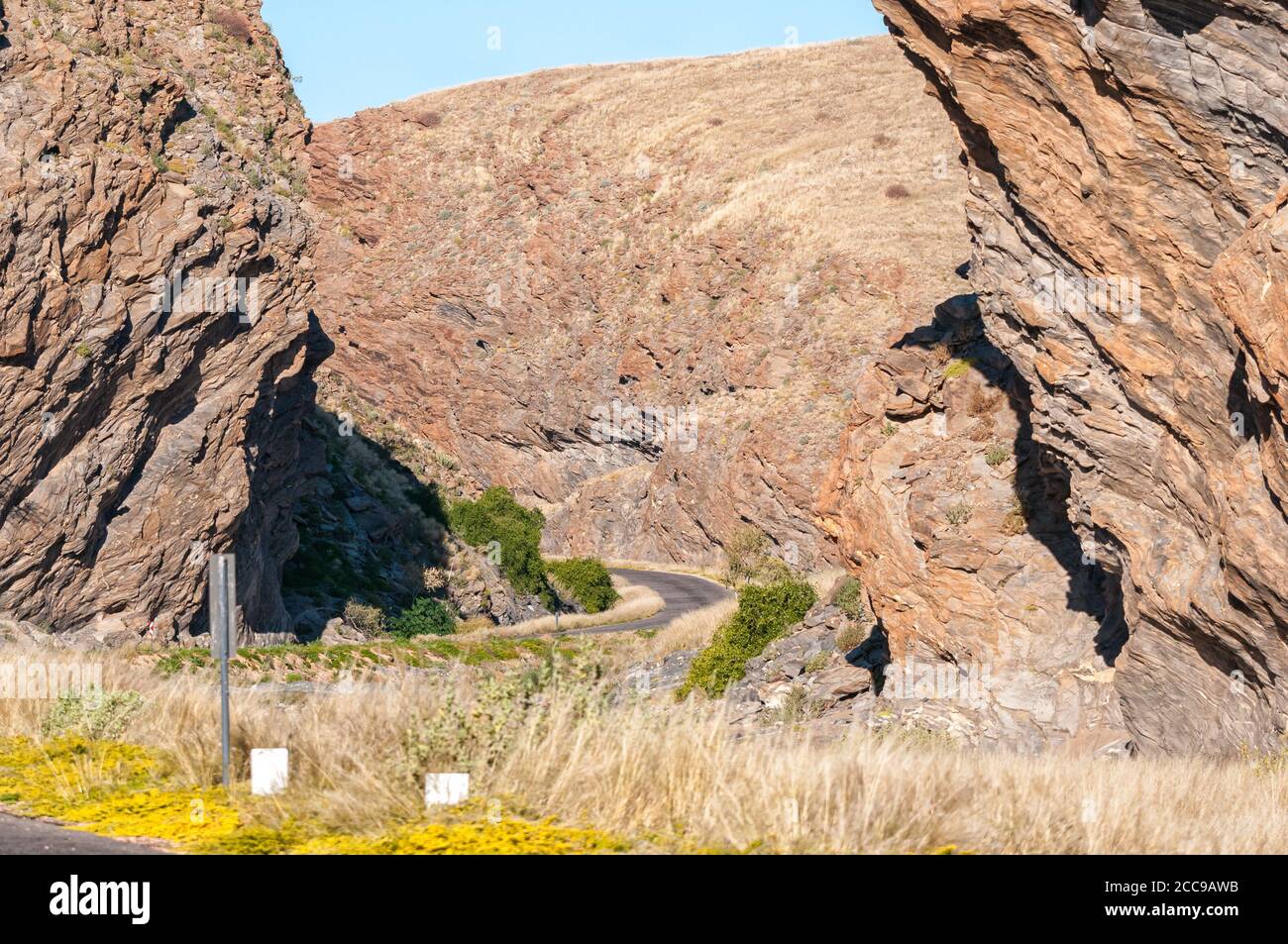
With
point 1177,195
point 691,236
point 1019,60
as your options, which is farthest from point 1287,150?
point 691,236

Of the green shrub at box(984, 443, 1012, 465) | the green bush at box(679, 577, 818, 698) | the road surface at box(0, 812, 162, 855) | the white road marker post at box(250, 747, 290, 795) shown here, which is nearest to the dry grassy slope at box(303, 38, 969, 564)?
the green bush at box(679, 577, 818, 698)

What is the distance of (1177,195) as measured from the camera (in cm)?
1384

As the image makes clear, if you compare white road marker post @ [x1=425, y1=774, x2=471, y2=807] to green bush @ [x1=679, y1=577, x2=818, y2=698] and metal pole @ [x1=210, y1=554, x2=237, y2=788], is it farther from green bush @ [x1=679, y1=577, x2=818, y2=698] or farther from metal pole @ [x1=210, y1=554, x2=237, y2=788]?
green bush @ [x1=679, y1=577, x2=818, y2=698]

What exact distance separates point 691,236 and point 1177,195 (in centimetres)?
6930

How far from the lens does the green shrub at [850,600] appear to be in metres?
29.0

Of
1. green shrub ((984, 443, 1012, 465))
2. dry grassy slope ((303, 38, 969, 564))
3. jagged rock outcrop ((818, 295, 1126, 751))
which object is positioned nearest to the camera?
jagged rock outcrop ((818, 295, 1126, 751))

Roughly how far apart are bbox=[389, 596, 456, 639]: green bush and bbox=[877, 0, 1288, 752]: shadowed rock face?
96.0ft

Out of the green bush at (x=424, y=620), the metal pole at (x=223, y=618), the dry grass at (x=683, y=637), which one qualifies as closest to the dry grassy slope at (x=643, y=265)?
the green bush at (x=424, y=620)

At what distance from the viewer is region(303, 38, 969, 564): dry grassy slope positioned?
69.2 meters

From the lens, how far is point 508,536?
5591 cm

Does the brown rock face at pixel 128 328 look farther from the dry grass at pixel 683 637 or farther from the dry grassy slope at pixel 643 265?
the dry grassy slope at pixel 643 265

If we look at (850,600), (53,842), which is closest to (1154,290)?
(53,842)

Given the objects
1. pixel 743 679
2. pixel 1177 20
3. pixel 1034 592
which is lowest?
pixel 743 679
